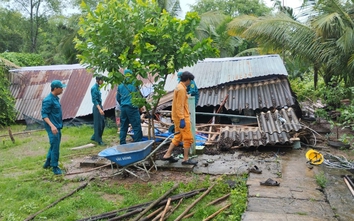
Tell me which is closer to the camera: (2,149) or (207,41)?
(207,41)

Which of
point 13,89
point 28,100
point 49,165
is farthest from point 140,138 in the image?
point 13,89

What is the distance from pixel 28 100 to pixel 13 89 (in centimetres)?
127

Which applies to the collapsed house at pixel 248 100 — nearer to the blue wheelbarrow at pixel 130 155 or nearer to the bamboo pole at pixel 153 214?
the blue wheelbarrow at pixel 130 155

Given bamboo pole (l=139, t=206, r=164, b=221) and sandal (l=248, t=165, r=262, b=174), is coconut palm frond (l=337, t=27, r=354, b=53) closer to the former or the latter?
sandal (l=248, t=165, r=262, b=174)

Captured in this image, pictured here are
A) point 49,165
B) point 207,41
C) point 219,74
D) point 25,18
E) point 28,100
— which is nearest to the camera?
point 207,41

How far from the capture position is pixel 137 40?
549 centimetres

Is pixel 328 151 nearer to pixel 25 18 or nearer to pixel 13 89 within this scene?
pixel 13 89

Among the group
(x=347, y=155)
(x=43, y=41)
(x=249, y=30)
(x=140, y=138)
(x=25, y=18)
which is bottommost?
(x=347, y=155)

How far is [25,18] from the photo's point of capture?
31.0 metres

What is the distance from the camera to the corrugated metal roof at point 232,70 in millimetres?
10227

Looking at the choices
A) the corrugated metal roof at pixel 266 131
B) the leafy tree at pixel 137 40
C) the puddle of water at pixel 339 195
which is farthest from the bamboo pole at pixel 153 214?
the corrugated metal roof at pixel 266 131

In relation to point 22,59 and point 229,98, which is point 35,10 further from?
point 229,98

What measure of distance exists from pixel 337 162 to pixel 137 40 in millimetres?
4584

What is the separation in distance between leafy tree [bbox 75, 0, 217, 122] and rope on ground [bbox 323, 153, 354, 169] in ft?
10.3
